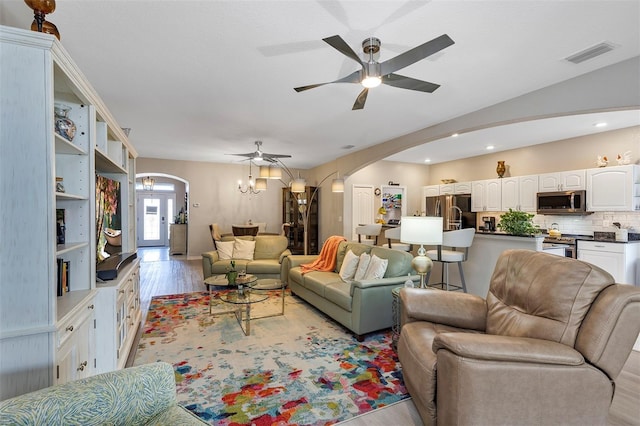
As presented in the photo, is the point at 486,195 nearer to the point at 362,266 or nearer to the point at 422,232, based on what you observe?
the point at 362,266

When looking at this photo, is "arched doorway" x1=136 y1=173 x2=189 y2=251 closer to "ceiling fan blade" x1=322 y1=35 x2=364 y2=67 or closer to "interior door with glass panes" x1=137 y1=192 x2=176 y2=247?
"interior door with glass panes" x1=137 y1=192 x2=176 y2=247

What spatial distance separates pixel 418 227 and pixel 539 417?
1.61 m

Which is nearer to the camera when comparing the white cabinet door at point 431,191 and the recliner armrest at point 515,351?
the recliner armrest at point 515,351

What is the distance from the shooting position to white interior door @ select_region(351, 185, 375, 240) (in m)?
7.81

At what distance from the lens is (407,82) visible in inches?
97.2

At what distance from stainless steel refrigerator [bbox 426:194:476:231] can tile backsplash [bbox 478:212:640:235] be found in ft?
4.69

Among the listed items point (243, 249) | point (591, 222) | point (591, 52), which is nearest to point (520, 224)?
point (591, 52)

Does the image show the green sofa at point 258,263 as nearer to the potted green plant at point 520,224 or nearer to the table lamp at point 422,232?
the table lamp at point 422,232

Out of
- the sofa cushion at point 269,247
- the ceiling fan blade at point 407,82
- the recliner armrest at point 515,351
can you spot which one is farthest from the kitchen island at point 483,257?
the sofa cushion at point 269,247

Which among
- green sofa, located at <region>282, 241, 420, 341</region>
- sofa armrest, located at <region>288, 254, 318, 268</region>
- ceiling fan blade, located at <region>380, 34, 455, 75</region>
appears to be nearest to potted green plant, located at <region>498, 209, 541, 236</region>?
green sofa, located at <region>282, 241, 420, 341</region>

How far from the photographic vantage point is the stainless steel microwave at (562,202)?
5348mm

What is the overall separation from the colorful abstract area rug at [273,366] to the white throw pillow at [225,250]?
148 cm

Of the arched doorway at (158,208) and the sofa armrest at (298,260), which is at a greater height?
the arched doorway at (158,208)

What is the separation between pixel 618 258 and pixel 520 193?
224cm
